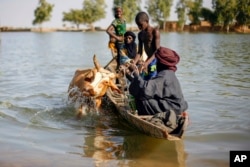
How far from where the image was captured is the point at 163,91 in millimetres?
5695

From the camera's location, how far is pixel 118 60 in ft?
31.6

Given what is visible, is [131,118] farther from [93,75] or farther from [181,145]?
[93,75]

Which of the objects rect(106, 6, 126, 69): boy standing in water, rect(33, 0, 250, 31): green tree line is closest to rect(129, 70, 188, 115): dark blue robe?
rect(106, 6, 126, 69): boy standing in water

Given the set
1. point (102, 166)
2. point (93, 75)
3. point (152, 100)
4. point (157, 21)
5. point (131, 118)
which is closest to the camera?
point (102, 166)

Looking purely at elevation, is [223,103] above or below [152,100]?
below

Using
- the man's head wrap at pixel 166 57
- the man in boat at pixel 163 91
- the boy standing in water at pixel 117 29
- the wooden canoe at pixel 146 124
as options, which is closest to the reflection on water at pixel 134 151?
the wooden canoe at pixel 146 124

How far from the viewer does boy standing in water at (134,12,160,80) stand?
7.44 metres

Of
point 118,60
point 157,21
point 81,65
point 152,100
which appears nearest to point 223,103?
point 118,60

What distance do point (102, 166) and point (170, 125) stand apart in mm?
1173

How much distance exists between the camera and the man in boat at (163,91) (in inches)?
218

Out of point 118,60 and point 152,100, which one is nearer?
point 152,100

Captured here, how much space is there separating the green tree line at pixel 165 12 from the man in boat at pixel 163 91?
64920 mm

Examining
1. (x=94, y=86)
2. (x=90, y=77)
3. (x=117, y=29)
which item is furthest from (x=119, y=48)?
(x=94, y=86)

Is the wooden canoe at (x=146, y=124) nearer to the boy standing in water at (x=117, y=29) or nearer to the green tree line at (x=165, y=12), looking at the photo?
the boy standing in water at (x=117, y=29)
